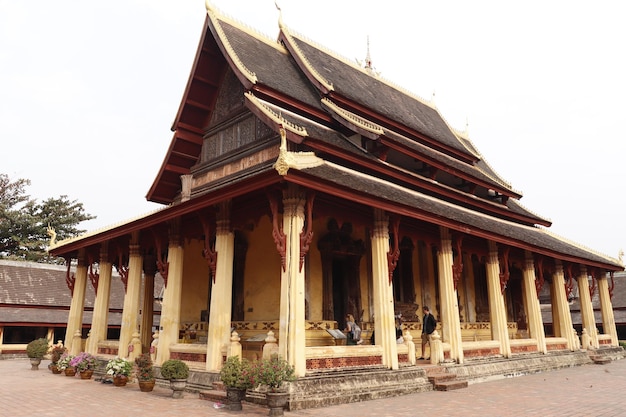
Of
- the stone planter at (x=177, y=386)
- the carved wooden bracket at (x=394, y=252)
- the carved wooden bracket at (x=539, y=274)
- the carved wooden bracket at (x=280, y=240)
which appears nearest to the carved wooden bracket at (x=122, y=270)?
the stone planter at (x=177, y=386)

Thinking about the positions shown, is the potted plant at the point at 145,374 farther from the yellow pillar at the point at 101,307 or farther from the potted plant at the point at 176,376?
the yellow pillar at the point at 101,307

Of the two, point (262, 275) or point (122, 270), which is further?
point (122, 270)

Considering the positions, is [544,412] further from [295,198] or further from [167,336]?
[167,336]

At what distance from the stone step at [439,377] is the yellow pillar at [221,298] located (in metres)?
4.82

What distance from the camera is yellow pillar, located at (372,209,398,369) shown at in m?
11.2

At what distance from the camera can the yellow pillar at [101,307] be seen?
16266 millimetres

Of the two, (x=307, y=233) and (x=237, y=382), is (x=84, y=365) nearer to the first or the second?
(x=237, y=382)

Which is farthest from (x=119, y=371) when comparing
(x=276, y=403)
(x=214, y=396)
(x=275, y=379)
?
(x=276, y=403)

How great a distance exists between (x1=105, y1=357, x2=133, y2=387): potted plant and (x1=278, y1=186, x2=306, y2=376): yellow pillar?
4748 millimetres

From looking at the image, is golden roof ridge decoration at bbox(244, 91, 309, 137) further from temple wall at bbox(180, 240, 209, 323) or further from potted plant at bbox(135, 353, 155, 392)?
potted plant at bbox(135, 353, 155, 392)

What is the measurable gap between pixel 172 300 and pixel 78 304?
7250 millimetres

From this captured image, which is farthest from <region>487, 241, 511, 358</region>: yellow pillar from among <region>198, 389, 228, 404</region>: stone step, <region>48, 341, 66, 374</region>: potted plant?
<region>48, 341, 66, 374</region>: potted plant

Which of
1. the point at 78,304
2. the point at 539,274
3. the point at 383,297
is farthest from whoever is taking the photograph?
the point at 78,304

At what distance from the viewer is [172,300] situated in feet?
43.1
